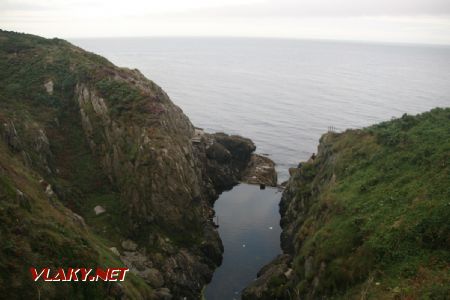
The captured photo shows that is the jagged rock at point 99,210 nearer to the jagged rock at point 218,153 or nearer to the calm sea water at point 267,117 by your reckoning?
the calm sea water at point 267,117

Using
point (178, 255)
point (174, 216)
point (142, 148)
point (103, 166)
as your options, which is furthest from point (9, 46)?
point (178, 255)

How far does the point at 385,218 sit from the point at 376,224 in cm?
102

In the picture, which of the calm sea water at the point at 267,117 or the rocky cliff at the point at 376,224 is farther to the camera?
the calm sea water at the point at 267,117

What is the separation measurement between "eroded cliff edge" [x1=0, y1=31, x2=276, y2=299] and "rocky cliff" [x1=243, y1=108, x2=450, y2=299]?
1185 centimetres

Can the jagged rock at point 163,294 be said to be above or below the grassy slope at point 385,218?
below

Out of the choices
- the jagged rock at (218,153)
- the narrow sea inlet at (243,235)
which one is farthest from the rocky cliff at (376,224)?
the jagged rock at (218,153)

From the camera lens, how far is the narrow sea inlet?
149 feet

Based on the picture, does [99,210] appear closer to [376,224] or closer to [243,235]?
[243,235]

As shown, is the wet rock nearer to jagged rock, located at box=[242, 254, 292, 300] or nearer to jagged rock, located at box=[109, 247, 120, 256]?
jagged rock, located at box=[242, 254, 292, 300]

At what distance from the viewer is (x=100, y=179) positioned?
5341cm

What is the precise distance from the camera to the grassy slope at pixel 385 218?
2727 centimetres

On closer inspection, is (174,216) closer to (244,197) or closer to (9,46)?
(244,197)

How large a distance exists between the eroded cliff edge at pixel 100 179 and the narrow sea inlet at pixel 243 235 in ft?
6.25

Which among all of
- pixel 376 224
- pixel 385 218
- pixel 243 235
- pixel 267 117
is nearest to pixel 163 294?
pixel 243 235
